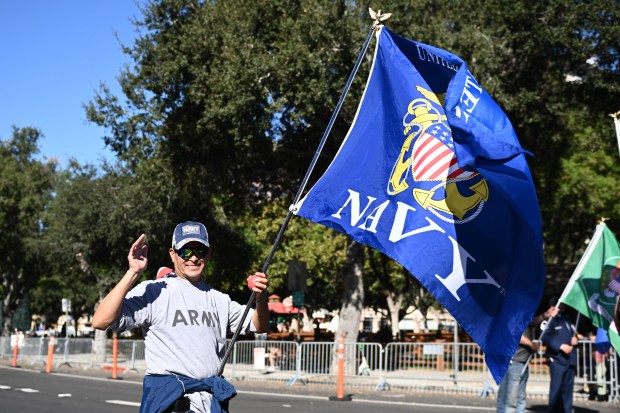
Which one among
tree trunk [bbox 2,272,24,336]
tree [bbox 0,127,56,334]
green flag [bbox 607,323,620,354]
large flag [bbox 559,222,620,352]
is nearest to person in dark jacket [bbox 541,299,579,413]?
large flag [bbox 559,222,620,352]

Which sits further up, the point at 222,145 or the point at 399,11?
the point at 399,11

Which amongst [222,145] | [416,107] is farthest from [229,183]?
[416,107]

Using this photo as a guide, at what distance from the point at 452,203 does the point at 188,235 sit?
2313mm

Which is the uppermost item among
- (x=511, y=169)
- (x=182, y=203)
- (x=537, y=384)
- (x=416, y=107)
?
(x=182, y=203)

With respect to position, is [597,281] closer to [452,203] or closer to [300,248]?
[452,203]

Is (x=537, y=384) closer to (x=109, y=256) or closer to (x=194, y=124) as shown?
(x=194, y=124)

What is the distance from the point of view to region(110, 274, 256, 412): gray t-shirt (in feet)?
14.0

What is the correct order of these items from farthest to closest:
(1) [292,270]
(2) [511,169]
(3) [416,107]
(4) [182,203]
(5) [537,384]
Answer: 1. (4) [182,203]
2. (1) [292,270]
3. (5) [537,384]
4. (3) [416,107]
5. (2) [511,169]

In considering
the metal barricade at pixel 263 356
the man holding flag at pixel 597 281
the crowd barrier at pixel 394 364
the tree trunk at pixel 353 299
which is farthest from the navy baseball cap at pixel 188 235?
the tree trunk at pixel 353 299

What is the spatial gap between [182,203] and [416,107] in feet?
75.6

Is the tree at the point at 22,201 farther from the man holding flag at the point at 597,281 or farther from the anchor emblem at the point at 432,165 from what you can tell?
the anchor emblem at the point at 432,165

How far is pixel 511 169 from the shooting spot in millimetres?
5871

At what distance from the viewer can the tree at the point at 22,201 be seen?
4688cm

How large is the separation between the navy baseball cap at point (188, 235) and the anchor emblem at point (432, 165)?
201 centimetres
